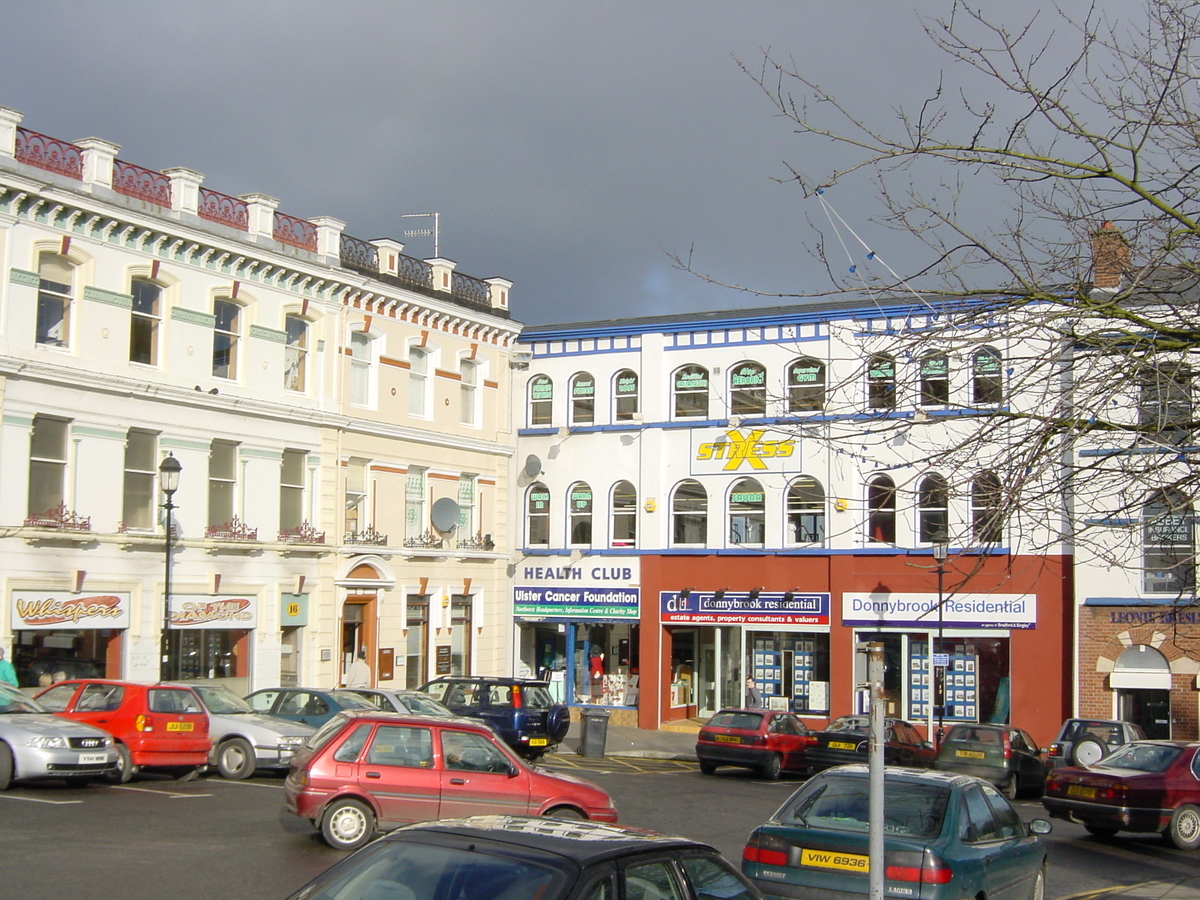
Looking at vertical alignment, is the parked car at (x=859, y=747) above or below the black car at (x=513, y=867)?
below

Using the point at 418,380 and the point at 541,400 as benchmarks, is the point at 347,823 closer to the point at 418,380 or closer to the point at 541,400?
the point at 418,380

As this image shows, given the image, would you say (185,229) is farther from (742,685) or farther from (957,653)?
(957,653)

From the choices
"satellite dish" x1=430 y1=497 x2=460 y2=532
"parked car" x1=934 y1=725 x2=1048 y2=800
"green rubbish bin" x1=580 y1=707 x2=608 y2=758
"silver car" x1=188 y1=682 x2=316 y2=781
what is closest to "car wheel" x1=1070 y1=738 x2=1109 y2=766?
"parked car" x1=934 y1=725 x2=1048 y2=800

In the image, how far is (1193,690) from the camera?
1193 inches

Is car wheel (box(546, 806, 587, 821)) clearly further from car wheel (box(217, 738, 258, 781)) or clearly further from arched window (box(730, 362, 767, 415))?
arched window (box(730, 362, 767, 415))

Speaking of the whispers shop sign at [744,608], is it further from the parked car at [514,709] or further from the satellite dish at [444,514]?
the parked car at [514,709]

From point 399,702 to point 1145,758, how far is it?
12.9 m

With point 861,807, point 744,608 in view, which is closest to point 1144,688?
A: point 744,608

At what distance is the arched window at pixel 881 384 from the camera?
8297mm

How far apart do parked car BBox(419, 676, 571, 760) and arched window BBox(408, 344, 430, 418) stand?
10.1 m

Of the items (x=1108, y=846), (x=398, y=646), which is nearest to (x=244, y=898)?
(x=1108, y=846)

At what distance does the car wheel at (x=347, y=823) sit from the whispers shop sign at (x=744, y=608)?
74.3 ft

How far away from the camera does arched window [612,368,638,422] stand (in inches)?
1474

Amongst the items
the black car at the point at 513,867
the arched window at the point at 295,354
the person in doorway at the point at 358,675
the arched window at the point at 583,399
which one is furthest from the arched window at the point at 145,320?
the black car at the point at 513,867
